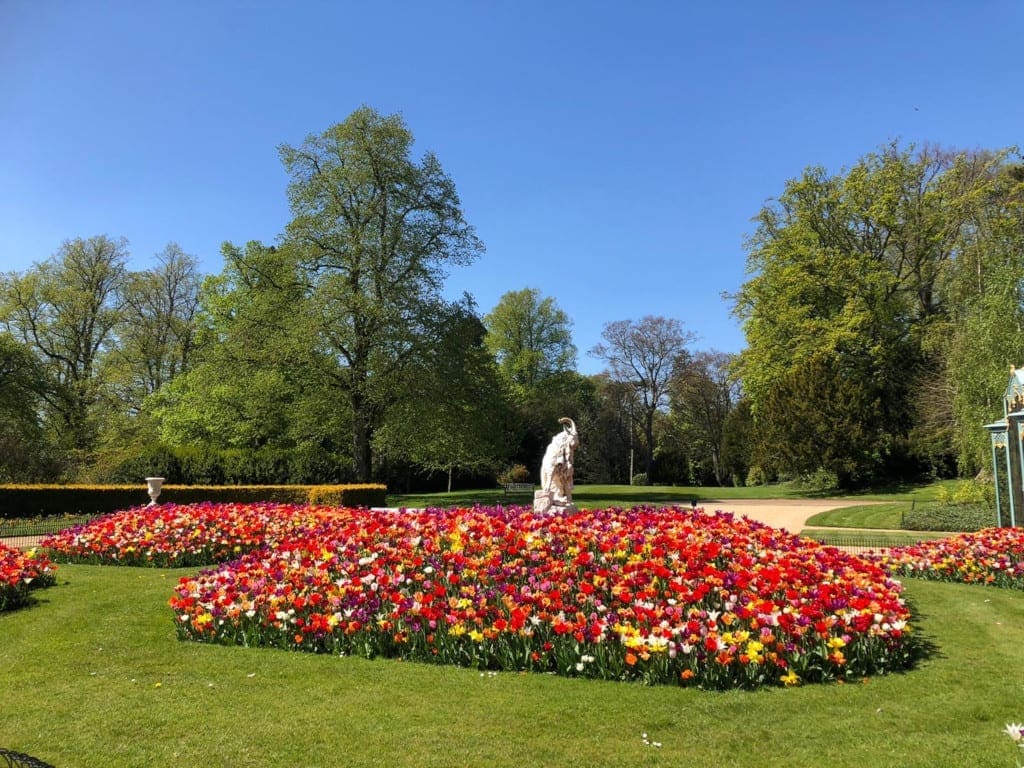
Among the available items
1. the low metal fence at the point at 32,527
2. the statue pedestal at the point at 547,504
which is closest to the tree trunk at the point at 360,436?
the low metal fence at the point at 32,527

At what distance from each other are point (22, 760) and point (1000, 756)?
17.4ft

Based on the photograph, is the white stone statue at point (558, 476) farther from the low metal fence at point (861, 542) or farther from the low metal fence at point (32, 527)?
the low metal fence at point (32, 527)

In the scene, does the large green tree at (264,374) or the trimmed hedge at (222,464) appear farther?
the trimmed hedge at (222,464)

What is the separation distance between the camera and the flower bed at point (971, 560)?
949 cm

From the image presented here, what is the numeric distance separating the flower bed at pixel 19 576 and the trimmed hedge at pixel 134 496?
11109 mm

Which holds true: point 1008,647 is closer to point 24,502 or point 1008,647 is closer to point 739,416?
point 24,502

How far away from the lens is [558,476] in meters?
10.2

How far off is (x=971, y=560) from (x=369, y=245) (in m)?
21.6

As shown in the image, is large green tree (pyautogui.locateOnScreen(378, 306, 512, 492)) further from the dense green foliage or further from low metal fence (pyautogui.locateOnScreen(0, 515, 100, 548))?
the dense green foliage

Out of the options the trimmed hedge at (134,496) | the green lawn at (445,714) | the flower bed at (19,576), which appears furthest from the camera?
the trimmed hedge at (134,496)

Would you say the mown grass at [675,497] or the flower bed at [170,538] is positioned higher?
the flower bed at [170,538]

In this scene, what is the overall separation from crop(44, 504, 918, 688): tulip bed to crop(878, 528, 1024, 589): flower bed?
2.59m

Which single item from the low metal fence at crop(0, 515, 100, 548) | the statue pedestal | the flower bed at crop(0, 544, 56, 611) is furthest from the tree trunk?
the statue pedestal

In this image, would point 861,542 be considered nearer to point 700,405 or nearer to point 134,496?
point 134,496
